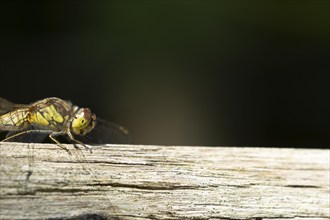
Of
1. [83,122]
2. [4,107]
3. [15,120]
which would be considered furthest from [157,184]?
[4,107]

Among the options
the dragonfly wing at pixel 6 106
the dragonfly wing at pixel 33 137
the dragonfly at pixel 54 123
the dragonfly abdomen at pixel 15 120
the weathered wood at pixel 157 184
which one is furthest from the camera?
the dragonfly wing at pixel 6 106

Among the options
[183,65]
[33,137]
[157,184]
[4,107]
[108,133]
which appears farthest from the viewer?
[183,65]

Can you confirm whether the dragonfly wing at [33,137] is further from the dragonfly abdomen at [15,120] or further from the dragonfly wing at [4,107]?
the dragonfly wing at [4,107]

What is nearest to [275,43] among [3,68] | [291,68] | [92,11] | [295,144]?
[291,68]

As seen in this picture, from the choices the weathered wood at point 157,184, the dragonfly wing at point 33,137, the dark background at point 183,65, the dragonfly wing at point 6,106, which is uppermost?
the dark background at point 183,65

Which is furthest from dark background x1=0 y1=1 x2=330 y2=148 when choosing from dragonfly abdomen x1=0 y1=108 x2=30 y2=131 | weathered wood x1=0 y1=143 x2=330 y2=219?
weathered wood x1=0 y1=143 x2=330 y2=219

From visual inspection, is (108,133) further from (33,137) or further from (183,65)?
(183,65)

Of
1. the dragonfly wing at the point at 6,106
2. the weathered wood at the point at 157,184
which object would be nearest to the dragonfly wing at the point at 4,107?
the dragonfly wing at the point at 6,106
